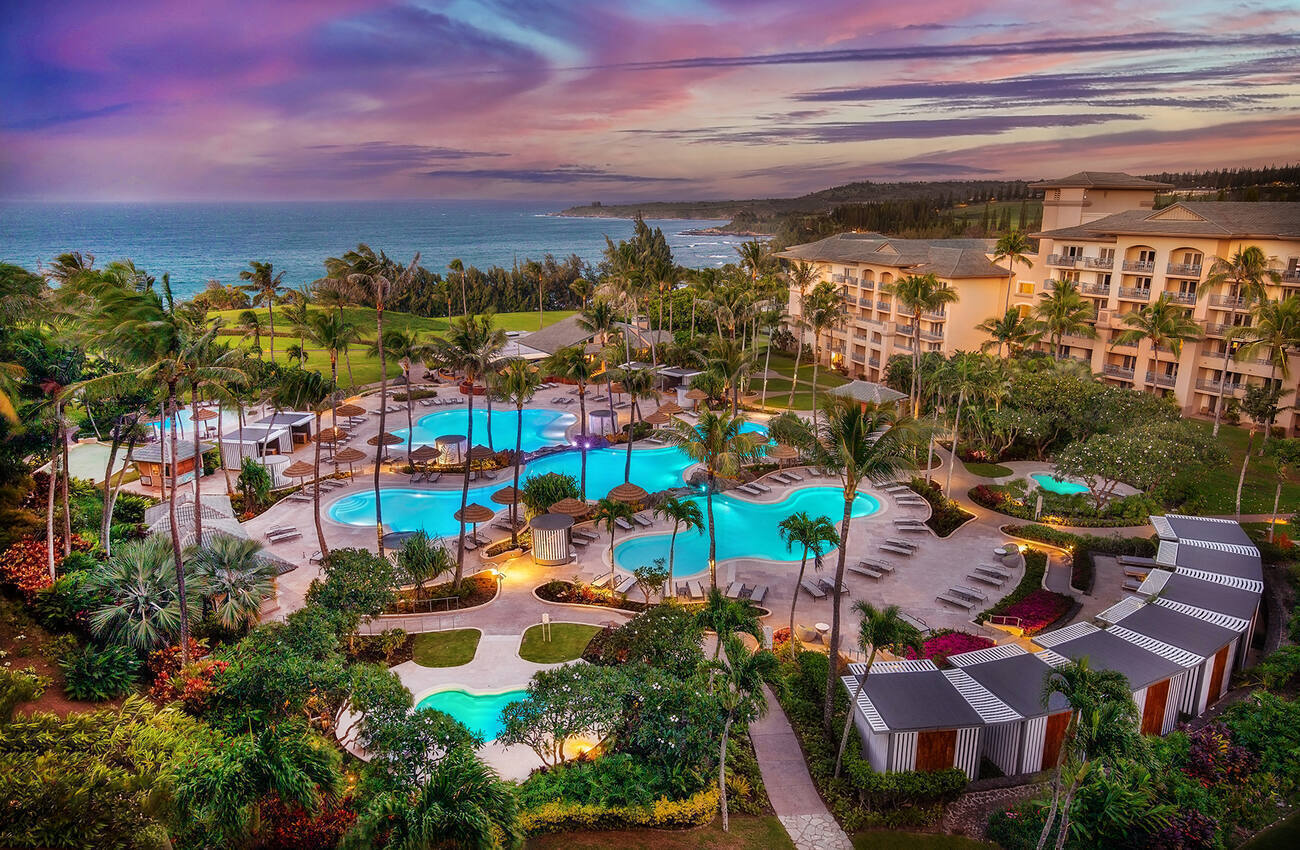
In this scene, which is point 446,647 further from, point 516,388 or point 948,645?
point 948,645

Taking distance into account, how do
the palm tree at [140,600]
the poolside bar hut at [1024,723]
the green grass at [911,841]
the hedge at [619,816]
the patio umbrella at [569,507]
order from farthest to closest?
the patio umbrella at [569,507] → the palm tree at [140,600] → the poolside bar hut at [1024,723] → the green grass at [911,841] → the hedge at [619,816]

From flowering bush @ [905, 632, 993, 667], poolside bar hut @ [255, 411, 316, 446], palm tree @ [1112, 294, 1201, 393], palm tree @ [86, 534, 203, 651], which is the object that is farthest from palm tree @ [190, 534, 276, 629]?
palm tree @ [1112, 294, 1201, 393]

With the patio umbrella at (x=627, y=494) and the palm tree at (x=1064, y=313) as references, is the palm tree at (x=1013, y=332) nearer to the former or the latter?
the palm tree at (x=1064, y=313)

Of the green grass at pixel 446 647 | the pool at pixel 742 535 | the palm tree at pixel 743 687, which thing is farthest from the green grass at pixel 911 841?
the pool at pixel 742 535

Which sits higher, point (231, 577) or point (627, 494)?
point (231, 577)

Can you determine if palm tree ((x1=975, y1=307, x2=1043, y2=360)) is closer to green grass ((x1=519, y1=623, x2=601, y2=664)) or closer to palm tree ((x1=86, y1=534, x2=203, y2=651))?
green grass ((x1=519, y1=623, x2=601, y2=664))

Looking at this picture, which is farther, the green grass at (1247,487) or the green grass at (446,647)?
the green grass at (1247,487)

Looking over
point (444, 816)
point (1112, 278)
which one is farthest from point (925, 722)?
point (1112, 278)
